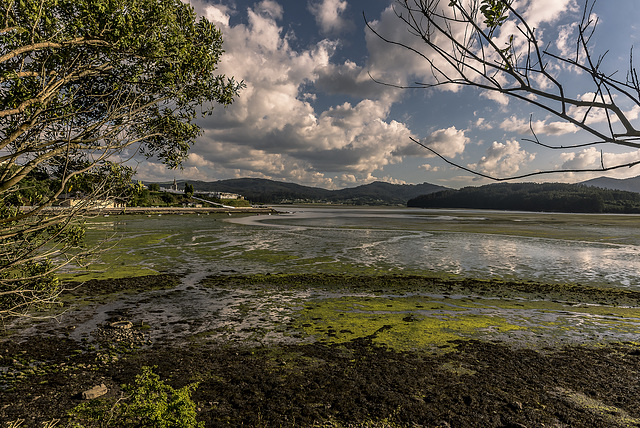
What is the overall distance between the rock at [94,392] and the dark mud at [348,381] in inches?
5.3

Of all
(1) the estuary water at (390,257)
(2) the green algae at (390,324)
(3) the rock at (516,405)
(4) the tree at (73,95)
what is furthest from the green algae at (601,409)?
(1) the estuary water at (390,257)

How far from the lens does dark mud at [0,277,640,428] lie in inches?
263

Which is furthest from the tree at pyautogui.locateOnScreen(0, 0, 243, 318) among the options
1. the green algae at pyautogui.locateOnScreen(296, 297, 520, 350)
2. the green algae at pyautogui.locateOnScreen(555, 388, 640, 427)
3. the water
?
the green algae at pyautogui.locateOnScreen(555, 388, 640, 427)

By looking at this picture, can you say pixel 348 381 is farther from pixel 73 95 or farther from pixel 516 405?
pixel 73 95

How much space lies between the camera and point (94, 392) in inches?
286

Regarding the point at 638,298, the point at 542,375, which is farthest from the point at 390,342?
the point at 638,298

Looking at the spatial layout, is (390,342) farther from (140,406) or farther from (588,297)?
(588,297)

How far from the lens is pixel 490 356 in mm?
9617

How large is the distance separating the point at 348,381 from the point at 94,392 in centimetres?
588

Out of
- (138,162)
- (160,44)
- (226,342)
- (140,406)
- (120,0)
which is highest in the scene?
(120,0)

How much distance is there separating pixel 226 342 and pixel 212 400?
3.32 m

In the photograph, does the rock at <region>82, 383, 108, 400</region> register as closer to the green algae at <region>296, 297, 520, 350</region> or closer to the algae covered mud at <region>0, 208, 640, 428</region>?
the algae covered mud at <region>0, 208, 640, 428</region>

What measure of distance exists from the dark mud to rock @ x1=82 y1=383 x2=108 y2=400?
0.13 meters

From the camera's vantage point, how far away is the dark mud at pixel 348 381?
21.9 ft
